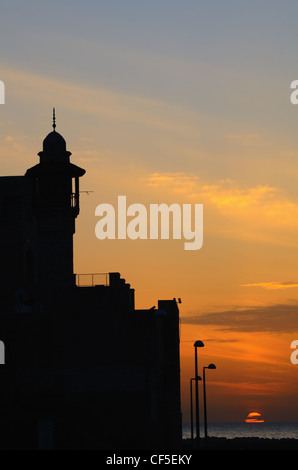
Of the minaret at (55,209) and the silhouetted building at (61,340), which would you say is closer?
the silhouetted building at (61,340)

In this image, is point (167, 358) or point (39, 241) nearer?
point (39, 241)

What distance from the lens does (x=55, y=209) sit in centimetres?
6512

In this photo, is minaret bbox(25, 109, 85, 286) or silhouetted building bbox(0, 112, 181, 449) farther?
minaret bbox(25, 109, 85, 286)

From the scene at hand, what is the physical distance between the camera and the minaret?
212 feet

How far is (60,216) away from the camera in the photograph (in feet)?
214

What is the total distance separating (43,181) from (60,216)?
3200mm

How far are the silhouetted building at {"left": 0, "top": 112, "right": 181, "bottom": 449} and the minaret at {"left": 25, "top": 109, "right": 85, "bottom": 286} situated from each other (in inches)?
3.1

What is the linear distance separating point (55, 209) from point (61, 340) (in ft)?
41.4

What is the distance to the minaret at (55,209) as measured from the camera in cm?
6450

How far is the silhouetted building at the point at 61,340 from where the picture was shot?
173ft

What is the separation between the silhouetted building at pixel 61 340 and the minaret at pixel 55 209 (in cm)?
8
